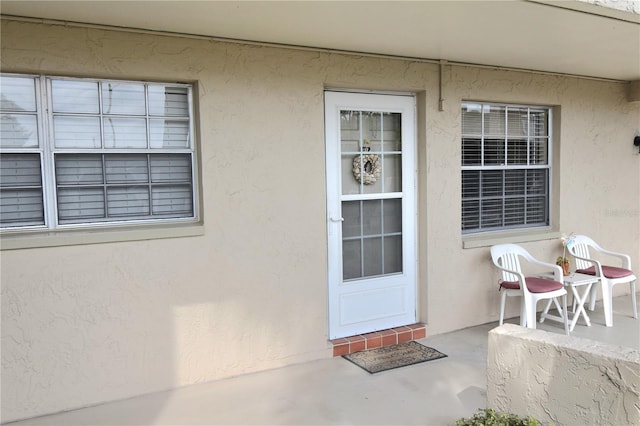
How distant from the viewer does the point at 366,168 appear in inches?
184

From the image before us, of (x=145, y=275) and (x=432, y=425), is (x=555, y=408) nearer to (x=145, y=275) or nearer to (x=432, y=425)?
(x=432, y=425)

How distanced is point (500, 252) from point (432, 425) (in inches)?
99.0

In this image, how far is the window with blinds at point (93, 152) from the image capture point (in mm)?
3412

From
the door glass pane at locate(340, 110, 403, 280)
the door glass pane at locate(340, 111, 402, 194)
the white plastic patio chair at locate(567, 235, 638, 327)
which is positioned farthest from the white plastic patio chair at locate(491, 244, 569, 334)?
the door glass pane at locate(340, 111, 402, 194)

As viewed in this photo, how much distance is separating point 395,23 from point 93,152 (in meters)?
2.41

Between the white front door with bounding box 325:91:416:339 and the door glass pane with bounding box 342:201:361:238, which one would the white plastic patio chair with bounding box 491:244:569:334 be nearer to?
the white front door with bounding box 325:91:416:339

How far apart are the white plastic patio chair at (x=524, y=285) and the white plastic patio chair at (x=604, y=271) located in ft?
1.77

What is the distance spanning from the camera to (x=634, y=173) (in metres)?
6.53

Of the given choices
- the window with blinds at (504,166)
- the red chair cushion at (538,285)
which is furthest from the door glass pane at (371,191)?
the red chair cushion at (538,285)

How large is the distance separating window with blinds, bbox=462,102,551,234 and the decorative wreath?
1.14 metres

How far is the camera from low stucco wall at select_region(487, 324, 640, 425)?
7.92 ft

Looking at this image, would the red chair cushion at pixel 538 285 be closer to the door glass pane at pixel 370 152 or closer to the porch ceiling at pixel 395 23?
the door glass pane at pixel 370 152

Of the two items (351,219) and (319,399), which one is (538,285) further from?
(319,399)

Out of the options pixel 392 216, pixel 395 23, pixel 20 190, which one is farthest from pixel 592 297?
pixel 20 190
